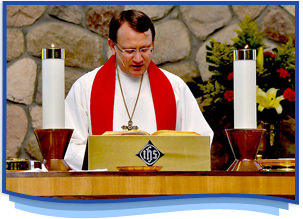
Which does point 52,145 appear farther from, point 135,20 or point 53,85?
point 135,20

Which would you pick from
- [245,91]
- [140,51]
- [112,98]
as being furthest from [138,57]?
[245,91]

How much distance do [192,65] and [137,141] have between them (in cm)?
194

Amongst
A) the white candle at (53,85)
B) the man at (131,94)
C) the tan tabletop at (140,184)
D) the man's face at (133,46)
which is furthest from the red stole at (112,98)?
the tan tabletop at (140,184)

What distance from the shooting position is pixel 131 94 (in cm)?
243

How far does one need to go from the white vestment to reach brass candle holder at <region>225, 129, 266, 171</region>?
651 millimetres

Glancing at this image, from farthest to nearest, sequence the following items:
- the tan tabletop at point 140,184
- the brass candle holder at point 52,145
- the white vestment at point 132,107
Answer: the white vestment at point 132,107 < the brass candle holder at point 52,145 < the tan tabletop at point 140,184

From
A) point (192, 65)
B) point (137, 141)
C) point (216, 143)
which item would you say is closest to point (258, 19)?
point (192, 65)

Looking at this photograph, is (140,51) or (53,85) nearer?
(53,85)

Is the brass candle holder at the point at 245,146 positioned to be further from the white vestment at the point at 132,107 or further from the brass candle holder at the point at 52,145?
the white vestment at the point at 132,107

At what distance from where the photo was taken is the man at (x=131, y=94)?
2.22 m

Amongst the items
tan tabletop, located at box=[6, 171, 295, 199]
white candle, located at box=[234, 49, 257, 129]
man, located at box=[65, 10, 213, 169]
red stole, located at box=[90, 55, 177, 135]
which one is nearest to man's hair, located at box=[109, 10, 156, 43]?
man, located at box=[65, 10, 213, 169]

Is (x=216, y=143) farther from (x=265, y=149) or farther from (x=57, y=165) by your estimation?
(x=57, y=165)

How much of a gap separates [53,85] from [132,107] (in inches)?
37.9

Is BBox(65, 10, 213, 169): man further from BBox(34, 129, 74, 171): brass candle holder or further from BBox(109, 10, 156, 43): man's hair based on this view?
BBox(34, 129, 74, 171): brass candle holder
